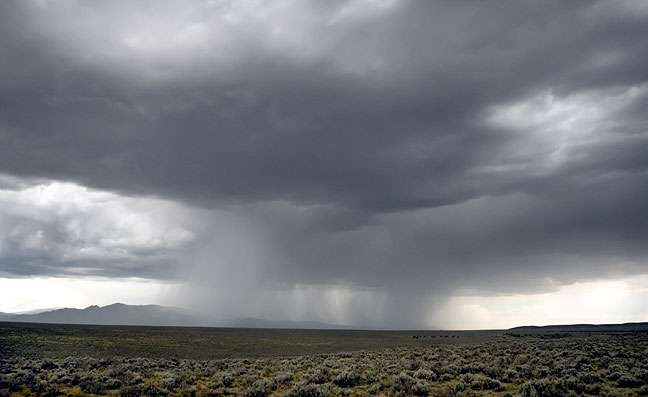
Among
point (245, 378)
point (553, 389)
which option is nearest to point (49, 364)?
point (245, 378)

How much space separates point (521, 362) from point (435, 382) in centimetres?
879

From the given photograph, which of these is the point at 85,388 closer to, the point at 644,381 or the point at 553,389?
the point at 553,389

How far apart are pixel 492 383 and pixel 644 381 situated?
21.6ft

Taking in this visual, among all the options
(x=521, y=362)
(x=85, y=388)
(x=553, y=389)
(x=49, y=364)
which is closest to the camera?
(x=553, y=389)

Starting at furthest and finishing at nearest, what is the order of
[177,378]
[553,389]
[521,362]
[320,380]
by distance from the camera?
1. [521,362]
2. [177,378]
3. [320,380]
4. [553,389]

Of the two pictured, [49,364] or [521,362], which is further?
[49,364]

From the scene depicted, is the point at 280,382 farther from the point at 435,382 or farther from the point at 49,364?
the point at 49,364

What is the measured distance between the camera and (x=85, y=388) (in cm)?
2027

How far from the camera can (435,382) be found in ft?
68.9

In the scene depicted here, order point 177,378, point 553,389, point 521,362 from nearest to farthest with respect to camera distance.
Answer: point 553,389 < point 177,378 < point 521,362

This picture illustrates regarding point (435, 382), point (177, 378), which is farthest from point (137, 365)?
point (435, 382)

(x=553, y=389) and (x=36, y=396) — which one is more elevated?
(x=553, y=389)

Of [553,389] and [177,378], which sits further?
[177,378]

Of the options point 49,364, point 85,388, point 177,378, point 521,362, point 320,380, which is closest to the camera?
point 85,388
